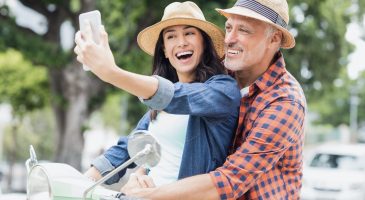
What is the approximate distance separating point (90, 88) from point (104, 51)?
13581 millimetres

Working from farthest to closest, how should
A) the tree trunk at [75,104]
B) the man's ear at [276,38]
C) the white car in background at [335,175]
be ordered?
the tree trunk at [75,104], the white car in background at [335,175], the man's ear at [276,38]

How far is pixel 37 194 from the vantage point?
6.63 ft

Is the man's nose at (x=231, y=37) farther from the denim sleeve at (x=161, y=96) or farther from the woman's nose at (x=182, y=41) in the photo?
the denim sleeve at (x=161, y=96)

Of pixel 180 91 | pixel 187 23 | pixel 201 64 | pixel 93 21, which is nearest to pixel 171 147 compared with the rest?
pixel 180 91

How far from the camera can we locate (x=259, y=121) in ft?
7.47

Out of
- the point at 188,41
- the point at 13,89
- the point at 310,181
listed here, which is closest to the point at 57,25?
the point at 13,89

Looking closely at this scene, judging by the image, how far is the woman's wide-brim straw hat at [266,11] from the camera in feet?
7.93

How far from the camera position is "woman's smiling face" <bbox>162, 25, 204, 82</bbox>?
2648 mm

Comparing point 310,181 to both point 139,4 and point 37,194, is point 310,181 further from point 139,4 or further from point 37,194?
point 37,194

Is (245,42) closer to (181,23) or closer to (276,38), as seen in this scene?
(276,38)

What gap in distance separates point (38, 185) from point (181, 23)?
97 centimetres

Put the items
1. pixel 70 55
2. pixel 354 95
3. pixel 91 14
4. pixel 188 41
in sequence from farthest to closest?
pixel 354 95 < pixel 70 55 < pixel 188 41 < pixel 91 14

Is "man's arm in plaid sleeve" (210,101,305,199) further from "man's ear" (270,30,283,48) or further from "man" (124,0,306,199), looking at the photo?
"man's ear" (270,30,283,48)

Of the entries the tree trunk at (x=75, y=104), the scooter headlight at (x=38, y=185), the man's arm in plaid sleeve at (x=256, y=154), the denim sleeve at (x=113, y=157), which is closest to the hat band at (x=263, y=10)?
the man's arm in plaid sleeve at (x=256, y=154)
